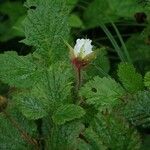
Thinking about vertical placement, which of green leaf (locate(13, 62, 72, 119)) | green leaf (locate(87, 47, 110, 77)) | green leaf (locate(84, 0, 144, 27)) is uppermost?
green leaf (locate(84, 0, 144, 27))

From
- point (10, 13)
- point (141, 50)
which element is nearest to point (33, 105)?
point (141, 50)

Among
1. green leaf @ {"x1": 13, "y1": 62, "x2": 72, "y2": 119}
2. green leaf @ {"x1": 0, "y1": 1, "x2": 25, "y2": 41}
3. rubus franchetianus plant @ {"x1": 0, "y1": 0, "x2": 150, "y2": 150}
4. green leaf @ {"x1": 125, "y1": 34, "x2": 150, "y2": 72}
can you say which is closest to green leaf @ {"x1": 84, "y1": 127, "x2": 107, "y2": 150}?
rubus franchetianus plant @ {"x1": 0, "y1": 0, "x2": 150, "y2": 150}

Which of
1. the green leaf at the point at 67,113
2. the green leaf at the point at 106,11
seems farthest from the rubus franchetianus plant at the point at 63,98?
the green leaf at the point at 106,11

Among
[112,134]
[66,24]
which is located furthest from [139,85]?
[66,24]

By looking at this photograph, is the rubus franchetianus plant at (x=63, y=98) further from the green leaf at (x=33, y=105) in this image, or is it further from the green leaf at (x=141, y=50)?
the green leaf at (x=141, y=50)

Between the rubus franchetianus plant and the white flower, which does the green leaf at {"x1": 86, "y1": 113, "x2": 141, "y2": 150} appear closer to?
the rubus franchetianus plant

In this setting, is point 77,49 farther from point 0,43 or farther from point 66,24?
point 0,43

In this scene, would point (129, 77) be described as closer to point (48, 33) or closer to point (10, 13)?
point (48, 33)
